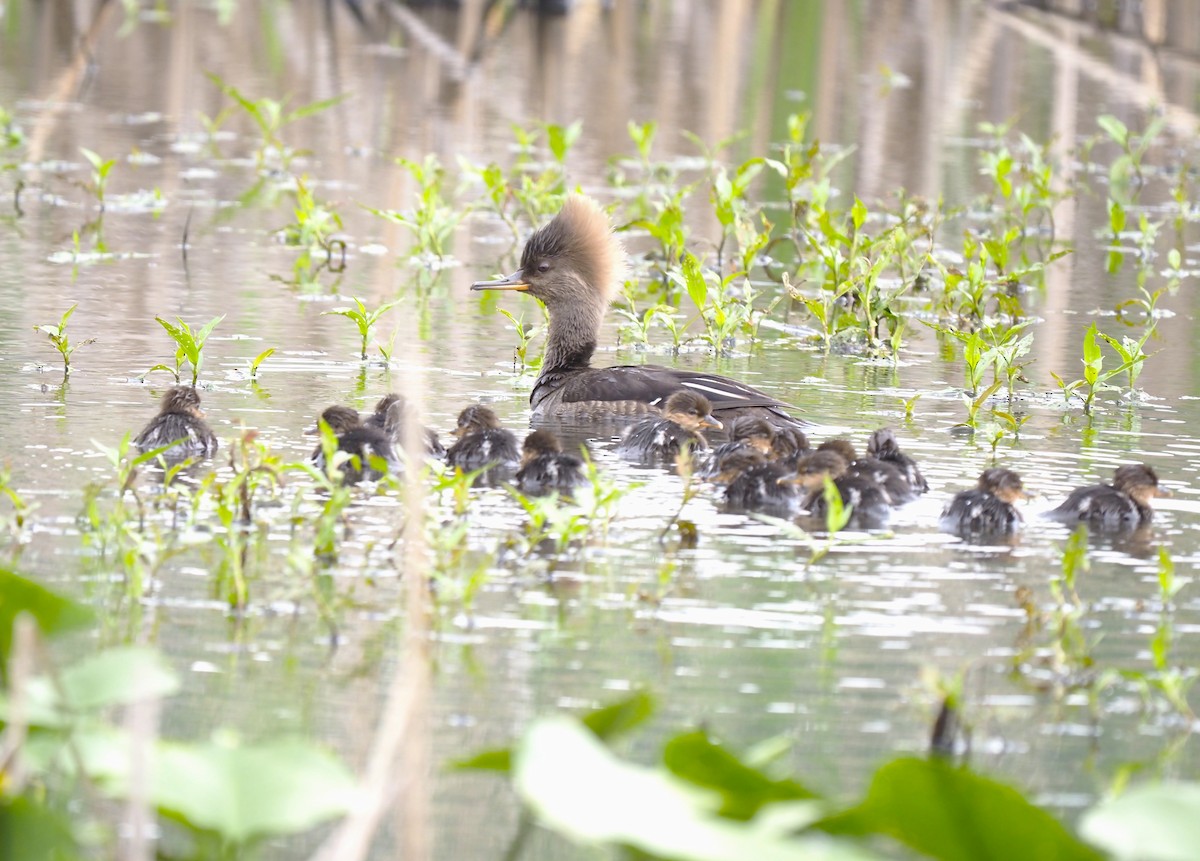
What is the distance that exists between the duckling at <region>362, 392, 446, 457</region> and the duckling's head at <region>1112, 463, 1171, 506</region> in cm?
206

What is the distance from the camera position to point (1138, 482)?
216 inches

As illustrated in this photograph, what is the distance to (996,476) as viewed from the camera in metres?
5.41

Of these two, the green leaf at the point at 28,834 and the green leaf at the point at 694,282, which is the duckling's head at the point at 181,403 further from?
the green leaf at the point at 28,834

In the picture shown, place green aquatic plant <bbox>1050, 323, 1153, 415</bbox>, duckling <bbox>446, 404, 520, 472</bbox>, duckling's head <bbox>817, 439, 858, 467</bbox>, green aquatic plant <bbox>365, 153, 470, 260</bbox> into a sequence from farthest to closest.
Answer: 1. green aquatic plant <bbox>365, 153, 470, 260</bbox>
2. green aquatic plant <bbox>1050, 323, 1153, 415</bbox>
3. duckling <bbox>446, 404, 520, 472</bbox>
4. duckling's head <bbox>817, 439, 858, 467</bbox>

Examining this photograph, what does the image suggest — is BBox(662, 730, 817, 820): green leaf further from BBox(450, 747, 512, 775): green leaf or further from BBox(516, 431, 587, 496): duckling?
BBox(516, 431, 587, 496): duckling

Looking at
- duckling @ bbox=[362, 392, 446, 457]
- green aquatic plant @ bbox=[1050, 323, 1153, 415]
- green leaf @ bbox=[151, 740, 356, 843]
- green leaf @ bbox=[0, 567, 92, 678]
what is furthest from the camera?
green aquatic plant @ bbox=[1050, 323, 1153, 415]

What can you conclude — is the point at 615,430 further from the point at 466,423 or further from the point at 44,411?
the point at 44,411

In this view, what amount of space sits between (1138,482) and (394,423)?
7.66 feet

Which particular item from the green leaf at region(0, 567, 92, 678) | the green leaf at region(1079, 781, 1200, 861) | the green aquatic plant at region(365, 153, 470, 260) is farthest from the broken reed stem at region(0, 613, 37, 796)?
the green aquatic plant at region(365, 153, 470, 260)

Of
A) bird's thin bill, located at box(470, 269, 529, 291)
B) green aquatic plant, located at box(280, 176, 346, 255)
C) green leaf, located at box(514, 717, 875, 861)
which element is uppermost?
green aquatic plant, located at box(280, 176, 346, 255)

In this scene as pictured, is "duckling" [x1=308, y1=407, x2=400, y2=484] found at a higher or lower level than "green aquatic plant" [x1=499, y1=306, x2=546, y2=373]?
lower

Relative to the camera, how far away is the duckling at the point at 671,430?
633cm

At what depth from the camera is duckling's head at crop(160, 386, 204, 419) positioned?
6074 millimetres

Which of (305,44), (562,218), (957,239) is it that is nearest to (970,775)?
(562,218)
